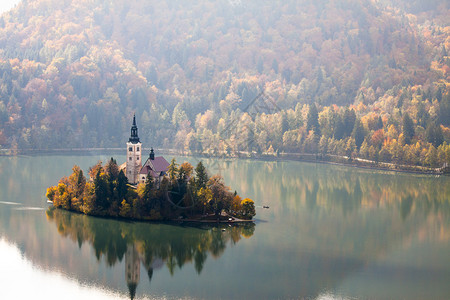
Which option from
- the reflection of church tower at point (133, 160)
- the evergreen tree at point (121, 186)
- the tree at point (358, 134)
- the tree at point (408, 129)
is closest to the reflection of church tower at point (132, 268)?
the evergreen tree at point (121, 186)

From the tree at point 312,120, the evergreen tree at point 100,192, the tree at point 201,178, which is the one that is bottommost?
the evergreen tree at point 100,192

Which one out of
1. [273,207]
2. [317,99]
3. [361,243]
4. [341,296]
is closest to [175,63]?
[317,99]

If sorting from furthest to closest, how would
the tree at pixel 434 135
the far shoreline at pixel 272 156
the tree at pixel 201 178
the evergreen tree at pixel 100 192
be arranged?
the tree at pixel 434 135 < the far shoreline at pixel 272 156 < the tree at pixel 201 178 < the evergreen tree at pixel 100 192

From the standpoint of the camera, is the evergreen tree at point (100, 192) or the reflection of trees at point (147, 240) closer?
the reflection of trees at point (147, 240)

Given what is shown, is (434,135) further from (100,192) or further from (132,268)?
(132,268)

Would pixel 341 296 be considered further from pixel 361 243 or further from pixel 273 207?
pixel 273 207

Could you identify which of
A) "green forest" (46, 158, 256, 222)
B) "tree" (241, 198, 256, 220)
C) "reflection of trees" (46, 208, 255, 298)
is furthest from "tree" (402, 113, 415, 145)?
"reflection of trees" (46, 208, 255, 298)

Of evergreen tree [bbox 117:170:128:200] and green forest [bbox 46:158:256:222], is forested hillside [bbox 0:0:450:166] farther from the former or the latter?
evergreen tree [bbox 117:170:128:200]

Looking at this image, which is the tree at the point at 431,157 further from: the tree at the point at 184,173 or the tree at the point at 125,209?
the tree at the point at 125,209
